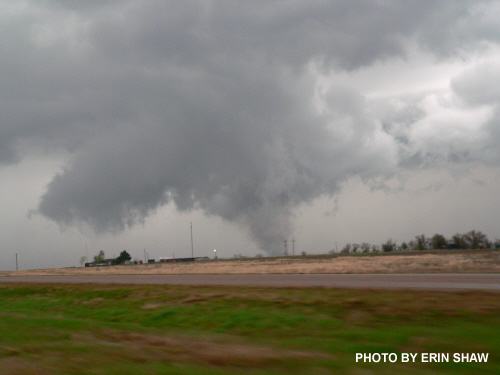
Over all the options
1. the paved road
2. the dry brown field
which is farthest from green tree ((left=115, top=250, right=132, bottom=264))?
the paved road

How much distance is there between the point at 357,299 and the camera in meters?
17.7

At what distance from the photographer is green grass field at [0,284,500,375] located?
9304 mm

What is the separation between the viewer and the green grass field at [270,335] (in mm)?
9304

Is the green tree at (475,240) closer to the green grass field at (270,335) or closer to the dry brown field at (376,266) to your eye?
the dry brown field at (376,266)

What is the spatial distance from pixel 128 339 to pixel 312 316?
6.37 metres

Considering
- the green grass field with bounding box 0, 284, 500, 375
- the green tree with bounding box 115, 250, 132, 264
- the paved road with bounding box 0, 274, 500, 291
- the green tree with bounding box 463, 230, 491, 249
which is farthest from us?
the green tree with bounding box 115, 250, 132, 264

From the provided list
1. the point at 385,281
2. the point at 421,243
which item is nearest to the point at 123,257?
the point at 421,243

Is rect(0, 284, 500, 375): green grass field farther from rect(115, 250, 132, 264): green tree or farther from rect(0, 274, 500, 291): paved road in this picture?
rect(115, 250, 132, 264): green tree

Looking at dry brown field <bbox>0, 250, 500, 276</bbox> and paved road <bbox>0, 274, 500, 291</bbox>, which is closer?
paved road <bbox>0, 274, 500, 291</bbox>

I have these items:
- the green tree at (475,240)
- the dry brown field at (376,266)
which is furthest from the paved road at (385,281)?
the green tree at (475,240)

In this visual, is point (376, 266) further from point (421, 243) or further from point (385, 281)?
Answer: point (421, 243)

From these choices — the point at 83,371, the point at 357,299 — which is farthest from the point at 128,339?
the point at 357,299

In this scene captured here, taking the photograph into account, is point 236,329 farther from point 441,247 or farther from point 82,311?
point 441,247

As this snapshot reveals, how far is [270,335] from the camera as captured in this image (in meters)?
14.0
